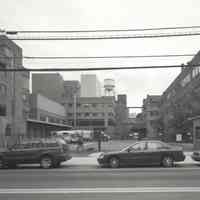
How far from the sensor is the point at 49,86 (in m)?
110

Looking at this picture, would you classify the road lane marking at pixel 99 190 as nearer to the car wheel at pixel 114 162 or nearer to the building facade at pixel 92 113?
the car wheel at pixel 114 162

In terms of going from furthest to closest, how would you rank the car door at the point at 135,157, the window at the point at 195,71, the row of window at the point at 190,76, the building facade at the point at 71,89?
the building facade at the point at 71,89, the row of window at the point at 190,76, the window at the point at 195,71, the car door at the point at 135,157

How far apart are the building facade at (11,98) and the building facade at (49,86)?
51.8 metres

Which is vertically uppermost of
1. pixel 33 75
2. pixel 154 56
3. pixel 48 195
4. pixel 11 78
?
pixel 33 75

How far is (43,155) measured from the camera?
18.2 m

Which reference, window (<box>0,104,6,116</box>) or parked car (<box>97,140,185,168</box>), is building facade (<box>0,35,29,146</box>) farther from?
parked car (<box>97,140,185,168</box>)

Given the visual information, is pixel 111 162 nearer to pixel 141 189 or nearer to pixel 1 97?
pixel 141 189

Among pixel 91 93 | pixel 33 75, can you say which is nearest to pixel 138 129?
pixel 91 93

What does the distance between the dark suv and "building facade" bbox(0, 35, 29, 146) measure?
78.3ft

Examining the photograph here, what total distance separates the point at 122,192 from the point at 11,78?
43797 millimetres

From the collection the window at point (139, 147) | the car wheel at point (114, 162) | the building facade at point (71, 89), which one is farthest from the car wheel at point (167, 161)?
the building facade at point (71, 89)

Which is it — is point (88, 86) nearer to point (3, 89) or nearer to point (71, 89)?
point (71, 89)

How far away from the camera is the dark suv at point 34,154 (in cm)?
1814

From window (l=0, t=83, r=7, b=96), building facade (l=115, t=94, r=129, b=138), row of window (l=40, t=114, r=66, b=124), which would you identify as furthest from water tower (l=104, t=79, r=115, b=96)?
window (l=0, t=83, r=7, b=96)
